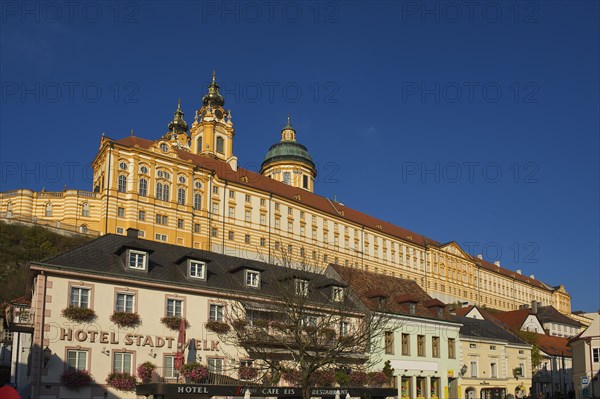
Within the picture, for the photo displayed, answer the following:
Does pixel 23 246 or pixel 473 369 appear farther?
pixel 23 246

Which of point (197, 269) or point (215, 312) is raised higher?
point (197, 269)

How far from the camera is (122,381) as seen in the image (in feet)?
103

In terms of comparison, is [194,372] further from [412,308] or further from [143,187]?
[143,187]

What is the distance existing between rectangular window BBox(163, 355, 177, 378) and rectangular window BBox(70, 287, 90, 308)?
482cm

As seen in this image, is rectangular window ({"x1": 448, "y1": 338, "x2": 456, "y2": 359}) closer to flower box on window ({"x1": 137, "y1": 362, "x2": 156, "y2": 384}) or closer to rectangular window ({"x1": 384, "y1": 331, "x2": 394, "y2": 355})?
rectangular window ({"x1": 384, "y1": 331, "x2": 394, "y2": 355})

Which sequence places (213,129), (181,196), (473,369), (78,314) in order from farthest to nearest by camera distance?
(213,129) → (181,196) → (473,369) → (78,314)

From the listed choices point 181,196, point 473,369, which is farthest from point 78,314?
point 181,196

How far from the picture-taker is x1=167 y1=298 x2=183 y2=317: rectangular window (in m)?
34.8

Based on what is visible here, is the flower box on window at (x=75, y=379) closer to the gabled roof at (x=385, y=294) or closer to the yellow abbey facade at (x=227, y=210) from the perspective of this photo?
the gabled roof at (x=385, y=294)

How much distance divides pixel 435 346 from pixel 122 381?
2442 centimetres

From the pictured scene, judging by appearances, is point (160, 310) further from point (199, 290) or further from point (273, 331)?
point (273, 331)

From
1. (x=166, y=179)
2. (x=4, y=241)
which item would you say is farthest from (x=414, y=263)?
(x=4, y=241)

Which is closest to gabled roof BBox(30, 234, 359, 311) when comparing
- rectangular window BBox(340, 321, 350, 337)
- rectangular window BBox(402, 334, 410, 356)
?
rectangular window BBox(340, 321, 350, 337)

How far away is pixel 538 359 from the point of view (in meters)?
64.2
